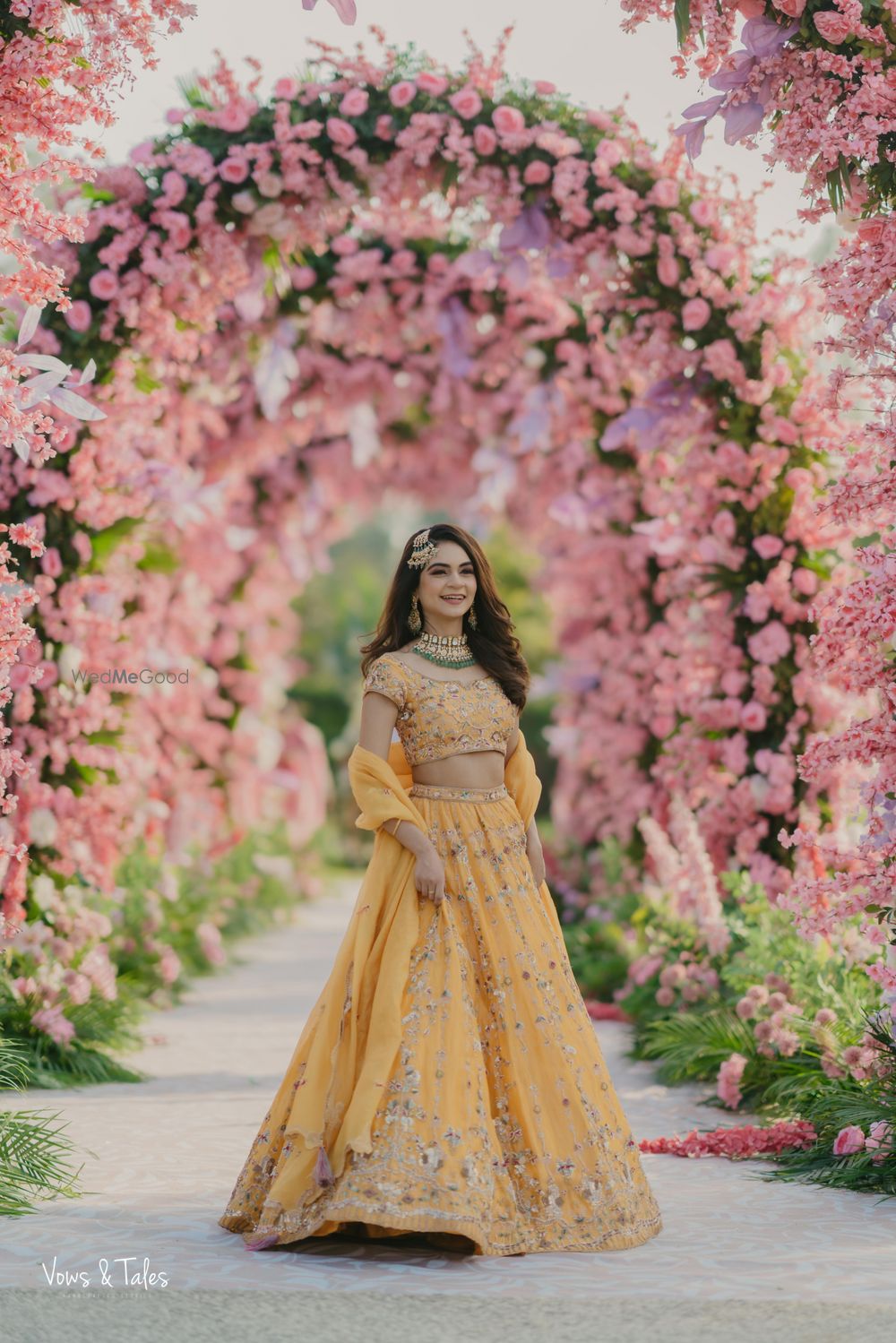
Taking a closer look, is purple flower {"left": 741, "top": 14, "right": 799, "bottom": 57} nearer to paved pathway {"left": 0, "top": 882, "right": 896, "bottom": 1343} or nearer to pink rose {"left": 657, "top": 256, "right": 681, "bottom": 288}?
pink rose {"left": 657, "top": 256, "right": 681, "bottom": 288}

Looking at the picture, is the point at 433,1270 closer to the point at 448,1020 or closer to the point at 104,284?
the point at 448,1020

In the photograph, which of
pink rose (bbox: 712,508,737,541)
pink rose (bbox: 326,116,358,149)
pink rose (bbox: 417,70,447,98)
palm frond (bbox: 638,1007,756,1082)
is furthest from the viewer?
pink rose (bbox: 712,508,737,541)

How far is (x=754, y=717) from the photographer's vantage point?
20.8ft

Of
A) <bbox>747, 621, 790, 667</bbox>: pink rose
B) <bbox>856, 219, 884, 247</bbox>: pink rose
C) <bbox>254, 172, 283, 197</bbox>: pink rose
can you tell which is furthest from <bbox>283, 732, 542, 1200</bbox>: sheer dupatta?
<bbox>254, 172, 283, 197</bbox>: pink rose

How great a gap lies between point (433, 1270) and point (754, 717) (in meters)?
3.53

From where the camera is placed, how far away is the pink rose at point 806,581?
626 centimetres

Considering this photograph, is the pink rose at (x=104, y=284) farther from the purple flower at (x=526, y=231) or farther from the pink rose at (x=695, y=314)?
the pink rose at (x=695, y=314)

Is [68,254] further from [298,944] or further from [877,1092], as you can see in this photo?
[298,944]

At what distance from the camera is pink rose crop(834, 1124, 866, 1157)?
4.05 meters

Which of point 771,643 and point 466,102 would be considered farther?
point 771,643

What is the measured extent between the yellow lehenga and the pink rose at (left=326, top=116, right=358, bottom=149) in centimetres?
297

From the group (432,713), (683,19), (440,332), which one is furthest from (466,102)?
(432,713)

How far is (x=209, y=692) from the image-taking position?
975cm

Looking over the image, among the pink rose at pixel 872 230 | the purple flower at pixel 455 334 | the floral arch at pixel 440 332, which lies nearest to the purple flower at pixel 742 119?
the pink rose at pixel 872 230
